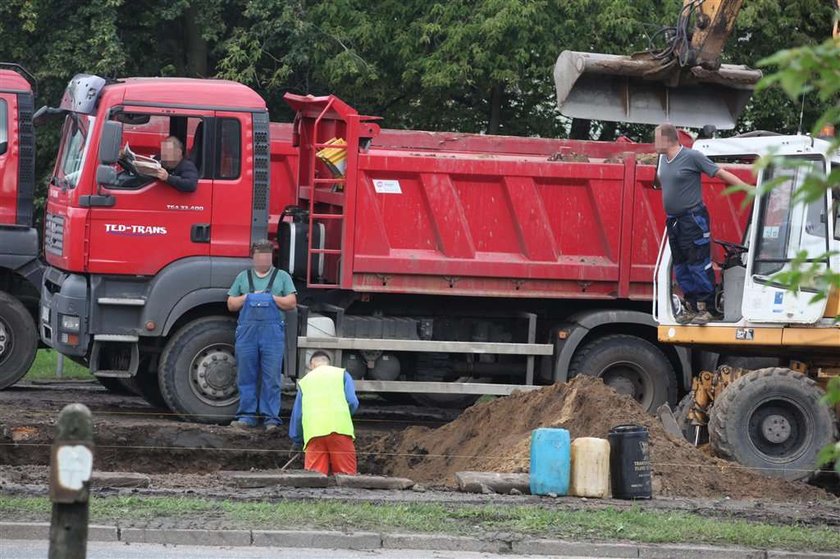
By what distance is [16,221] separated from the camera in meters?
15.3

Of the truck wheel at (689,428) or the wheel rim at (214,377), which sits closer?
the truck wheel at (689,428)

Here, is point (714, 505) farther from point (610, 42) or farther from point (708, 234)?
point (610, 42)

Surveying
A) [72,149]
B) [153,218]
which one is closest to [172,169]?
[153,218]

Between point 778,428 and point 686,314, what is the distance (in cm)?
135

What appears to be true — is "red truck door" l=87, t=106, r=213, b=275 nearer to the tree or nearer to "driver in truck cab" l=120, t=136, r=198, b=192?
"driver in truck cab" l=120, t=136, r=198, b=192

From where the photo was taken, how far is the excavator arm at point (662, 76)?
14.4 m

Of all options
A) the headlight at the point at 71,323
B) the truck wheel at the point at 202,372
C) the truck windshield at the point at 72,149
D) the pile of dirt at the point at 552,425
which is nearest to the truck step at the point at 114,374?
the truck wheel at the point at 202,372

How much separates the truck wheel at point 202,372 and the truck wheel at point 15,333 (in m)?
2.00

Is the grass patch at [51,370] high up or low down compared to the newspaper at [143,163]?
down

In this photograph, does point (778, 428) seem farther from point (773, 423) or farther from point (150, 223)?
point (150, 223)

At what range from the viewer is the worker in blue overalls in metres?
13.6

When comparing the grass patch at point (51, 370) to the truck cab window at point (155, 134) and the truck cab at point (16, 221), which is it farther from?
the truck cab window at point (155, 134)

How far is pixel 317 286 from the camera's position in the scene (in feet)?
46.6

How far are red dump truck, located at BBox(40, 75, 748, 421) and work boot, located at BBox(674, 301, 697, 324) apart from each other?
1.34 meters
